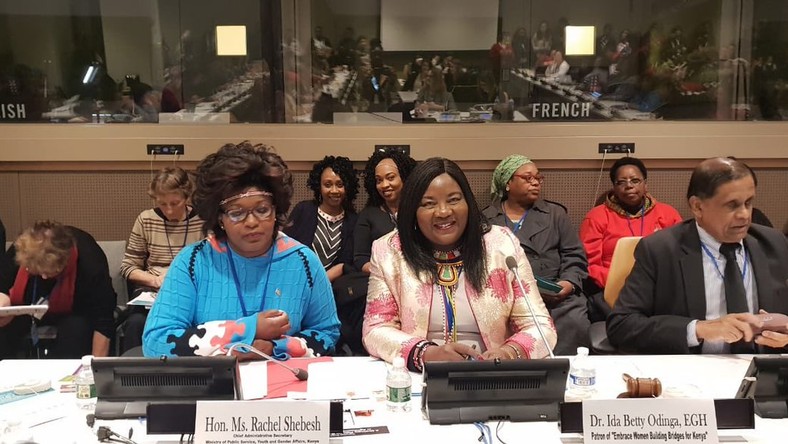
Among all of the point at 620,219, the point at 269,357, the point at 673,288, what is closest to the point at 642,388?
the point at 673,288

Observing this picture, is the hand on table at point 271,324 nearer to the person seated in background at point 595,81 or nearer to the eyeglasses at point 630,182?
the eyeglasses at point 630,182

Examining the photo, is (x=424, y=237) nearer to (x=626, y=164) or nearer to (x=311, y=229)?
(x=311, y=229)

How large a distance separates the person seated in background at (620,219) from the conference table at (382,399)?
1993 millimetres

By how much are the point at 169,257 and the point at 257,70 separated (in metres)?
1.54

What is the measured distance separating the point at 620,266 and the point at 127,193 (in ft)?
10.6

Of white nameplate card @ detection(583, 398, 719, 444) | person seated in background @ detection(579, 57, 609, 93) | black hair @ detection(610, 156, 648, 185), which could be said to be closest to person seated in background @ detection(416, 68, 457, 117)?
person seated in background @ detection(579, 57, 609, 93)

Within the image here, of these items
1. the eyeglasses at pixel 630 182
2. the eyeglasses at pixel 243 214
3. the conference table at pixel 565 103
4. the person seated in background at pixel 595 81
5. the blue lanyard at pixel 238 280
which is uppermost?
the person seated in background at pixel 595 81

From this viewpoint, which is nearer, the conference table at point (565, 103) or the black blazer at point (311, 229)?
the black blazer at point (311, 229)

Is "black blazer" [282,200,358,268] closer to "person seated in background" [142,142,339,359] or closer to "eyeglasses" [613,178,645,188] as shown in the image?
"eyeglasses" [613,178,645,188]

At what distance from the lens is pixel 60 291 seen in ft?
10.6

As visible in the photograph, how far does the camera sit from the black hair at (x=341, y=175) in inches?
165

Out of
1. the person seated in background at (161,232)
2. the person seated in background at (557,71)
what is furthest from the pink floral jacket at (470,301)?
the person seated in background at (557,71)

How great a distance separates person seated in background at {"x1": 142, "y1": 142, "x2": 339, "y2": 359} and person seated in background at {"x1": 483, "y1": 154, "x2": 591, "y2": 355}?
170 centimetres

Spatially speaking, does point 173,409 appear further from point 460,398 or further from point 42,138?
point 42,138
